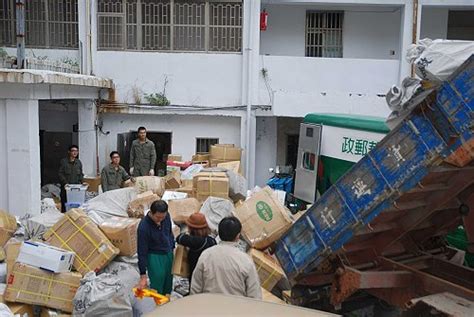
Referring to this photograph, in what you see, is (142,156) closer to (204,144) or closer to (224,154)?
(224,154)

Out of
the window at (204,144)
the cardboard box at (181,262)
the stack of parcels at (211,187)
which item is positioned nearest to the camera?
the cardboard box at (181,262)

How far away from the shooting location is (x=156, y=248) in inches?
209

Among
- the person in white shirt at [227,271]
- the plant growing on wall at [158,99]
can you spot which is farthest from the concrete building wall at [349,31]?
the person in white shirt at [227,271]

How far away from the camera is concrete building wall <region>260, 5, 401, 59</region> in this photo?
12.7m

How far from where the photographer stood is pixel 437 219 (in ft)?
15.0

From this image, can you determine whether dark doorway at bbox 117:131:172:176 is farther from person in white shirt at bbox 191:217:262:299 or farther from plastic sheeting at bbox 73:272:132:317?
person in white shirt at bbox 191:217:262:299

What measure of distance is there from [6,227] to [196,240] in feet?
11.6

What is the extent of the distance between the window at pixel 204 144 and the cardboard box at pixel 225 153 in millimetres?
924

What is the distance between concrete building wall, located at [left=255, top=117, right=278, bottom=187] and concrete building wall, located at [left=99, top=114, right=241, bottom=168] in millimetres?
837

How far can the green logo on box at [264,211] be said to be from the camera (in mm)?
6867

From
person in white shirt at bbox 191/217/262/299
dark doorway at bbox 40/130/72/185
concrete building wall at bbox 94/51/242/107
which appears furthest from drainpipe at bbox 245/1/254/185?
person in white shirt at bbox 191/217/262/299

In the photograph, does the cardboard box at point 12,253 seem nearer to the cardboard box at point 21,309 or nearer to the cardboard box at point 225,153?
the cardboard box at point 21,309

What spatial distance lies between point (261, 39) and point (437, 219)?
909 centimetres

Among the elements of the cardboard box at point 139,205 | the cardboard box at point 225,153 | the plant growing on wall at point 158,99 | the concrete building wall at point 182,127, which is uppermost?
the plant growing on wall at point 158,99
